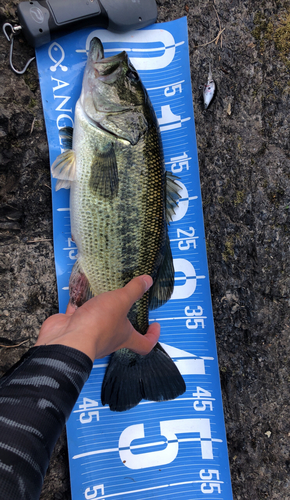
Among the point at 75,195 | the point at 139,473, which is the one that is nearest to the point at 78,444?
the point at 139,473

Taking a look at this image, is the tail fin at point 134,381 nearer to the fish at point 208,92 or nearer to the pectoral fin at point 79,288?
Answer: the pectoral fin at point 79,288

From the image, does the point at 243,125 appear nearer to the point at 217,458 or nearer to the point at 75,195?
the point at 75,195

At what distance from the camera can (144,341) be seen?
1861mm

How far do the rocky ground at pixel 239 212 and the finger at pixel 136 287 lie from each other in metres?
0.75

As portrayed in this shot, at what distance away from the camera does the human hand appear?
1.29 metres

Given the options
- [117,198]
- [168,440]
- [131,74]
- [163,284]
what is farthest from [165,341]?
[131,74]

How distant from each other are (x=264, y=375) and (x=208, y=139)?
6.78 feet

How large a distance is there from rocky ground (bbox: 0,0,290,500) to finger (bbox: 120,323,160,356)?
2.22 ft

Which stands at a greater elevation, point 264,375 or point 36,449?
point 36,449

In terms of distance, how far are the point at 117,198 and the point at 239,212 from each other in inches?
45.9

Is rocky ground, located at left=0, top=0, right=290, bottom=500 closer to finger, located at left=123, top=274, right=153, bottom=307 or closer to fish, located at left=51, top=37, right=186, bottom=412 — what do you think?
fish, located at left=51, top=37, right=186, bottom=412

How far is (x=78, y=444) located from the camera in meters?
2.07

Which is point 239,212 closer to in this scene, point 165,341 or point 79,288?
point 165,341

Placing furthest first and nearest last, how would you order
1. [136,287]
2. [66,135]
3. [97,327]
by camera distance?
[66,135] < [136,287] < [97,327]
